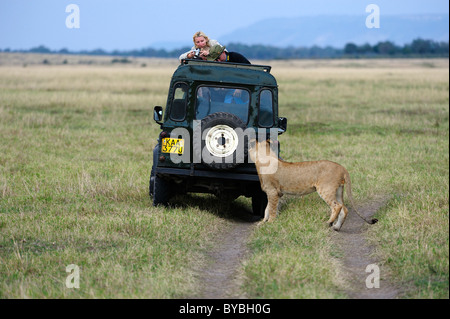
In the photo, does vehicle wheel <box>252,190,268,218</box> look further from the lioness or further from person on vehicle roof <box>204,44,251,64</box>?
person on vehicle roof <box>204,44,251,64</box>

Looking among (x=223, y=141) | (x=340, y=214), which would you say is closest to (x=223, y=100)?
(x=223, y=141)

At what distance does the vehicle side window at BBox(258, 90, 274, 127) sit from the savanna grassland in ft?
4.35

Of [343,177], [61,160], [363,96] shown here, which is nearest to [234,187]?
[343,177]

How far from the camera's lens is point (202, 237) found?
743cm

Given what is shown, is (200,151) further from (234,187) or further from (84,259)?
(84,259)

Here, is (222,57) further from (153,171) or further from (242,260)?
(242,260)

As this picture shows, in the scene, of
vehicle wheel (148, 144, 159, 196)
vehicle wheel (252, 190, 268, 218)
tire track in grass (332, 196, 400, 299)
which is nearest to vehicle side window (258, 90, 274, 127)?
vehicle wheel (252, 190, 268, 218)

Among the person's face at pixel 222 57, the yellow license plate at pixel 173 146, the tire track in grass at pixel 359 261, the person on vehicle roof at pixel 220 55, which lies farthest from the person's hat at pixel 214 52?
the tire track in grass at pixel 359 261

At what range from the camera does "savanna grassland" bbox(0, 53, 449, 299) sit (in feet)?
18.7

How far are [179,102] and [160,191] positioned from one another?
4.22ft

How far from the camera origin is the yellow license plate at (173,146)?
8.16 meters

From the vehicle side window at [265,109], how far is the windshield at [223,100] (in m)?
0.20

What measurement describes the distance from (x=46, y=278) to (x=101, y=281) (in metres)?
0.54

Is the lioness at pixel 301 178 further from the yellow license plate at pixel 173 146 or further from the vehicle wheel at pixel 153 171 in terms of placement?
the vehicle wheel at pixel 153 171
